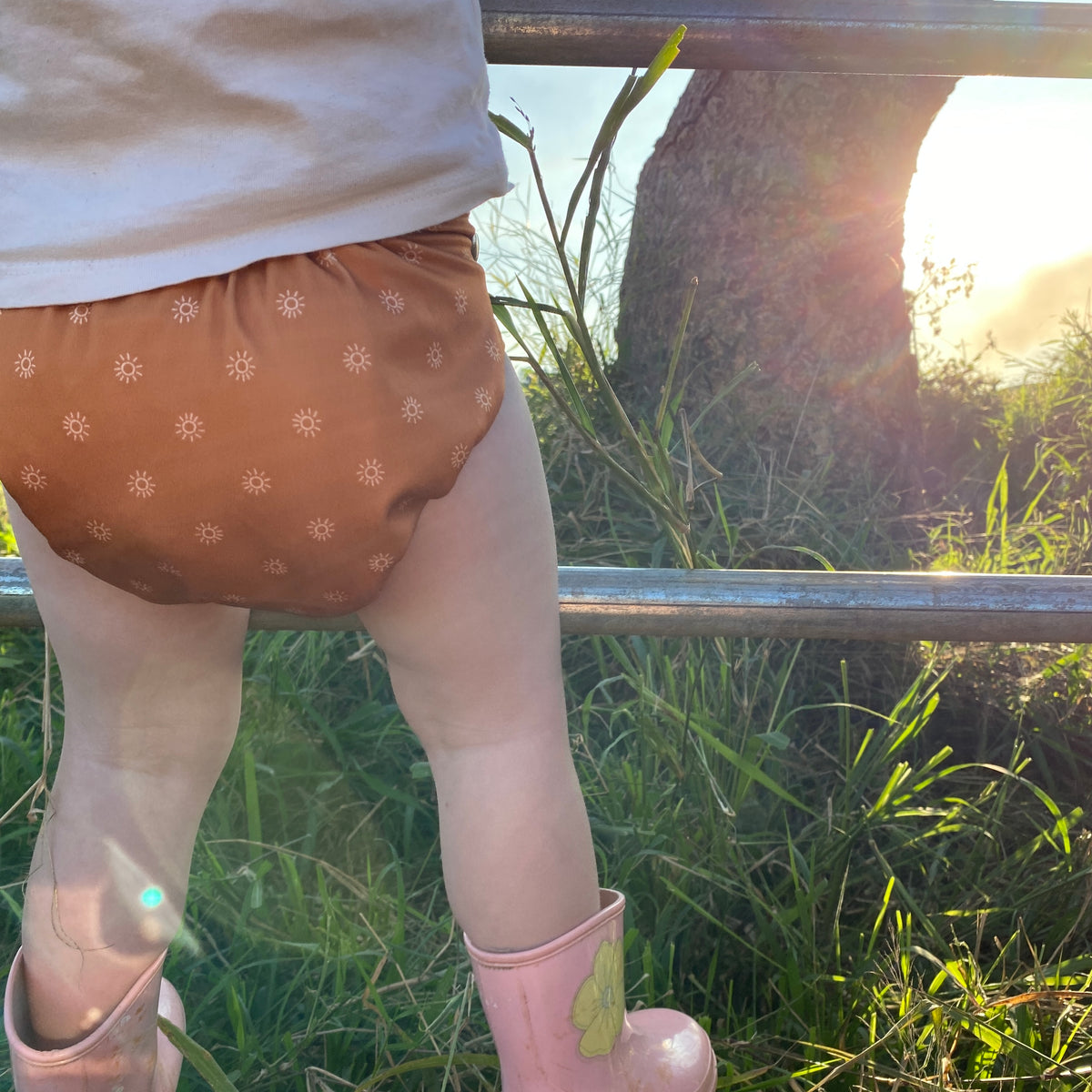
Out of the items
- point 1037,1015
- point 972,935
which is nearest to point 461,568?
point 1037,1015

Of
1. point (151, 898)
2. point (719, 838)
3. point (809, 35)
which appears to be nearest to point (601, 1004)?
point (151, 898)

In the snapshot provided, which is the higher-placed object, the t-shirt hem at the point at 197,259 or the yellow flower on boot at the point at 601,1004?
the t-shirt hem at the point at 197,259

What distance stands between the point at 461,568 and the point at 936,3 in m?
0.82

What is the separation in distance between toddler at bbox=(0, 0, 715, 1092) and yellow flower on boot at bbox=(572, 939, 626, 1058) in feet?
0.04

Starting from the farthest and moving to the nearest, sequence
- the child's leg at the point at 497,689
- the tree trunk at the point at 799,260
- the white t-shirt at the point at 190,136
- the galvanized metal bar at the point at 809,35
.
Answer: the tree trunk at the point at 799,260 → the galvanized metal bar at the point at 809,35 → the child's leg at the point at 497,689 → the white t-shirt at the point at 190,136

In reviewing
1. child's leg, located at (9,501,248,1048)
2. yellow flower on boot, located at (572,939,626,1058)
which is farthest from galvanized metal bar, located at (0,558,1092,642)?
yellow flower on boot, located at (572,939,626,1058)

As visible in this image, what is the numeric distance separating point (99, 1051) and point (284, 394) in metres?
0.63

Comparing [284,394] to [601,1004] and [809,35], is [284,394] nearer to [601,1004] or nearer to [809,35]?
[601,1004]

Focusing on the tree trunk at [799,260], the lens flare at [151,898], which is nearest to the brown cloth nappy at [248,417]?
the lens flare at [151,898]

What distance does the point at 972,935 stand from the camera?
142 centimetres

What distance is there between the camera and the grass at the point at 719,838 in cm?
116

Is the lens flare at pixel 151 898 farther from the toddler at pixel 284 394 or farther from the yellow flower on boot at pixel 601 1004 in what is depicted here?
the yellow flower on boot at pixel 601 1004

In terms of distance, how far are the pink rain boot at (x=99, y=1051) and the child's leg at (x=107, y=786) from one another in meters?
0.01

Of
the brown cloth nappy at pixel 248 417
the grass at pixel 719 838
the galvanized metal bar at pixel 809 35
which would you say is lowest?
the grass at pixel 719 838
